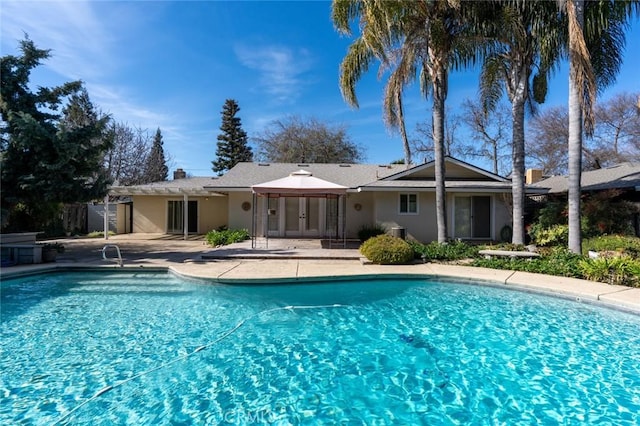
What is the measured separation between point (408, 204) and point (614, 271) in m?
8.48

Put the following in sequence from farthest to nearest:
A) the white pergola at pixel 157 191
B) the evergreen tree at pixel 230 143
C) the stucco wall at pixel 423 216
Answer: the evergreen tree at pixel 230 143 < the white pergola at pixel 157 191 < the stucco wall at pixel 423 216

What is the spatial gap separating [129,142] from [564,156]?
4124 centimetres

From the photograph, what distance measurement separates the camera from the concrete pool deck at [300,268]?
8.05 meters

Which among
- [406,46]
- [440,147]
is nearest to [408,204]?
[440,147]

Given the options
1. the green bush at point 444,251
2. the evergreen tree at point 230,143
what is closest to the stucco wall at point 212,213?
the green bush at point 444,251

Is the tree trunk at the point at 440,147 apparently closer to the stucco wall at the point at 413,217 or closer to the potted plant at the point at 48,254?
the stucco wall at the point at 413,217

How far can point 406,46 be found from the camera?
12281 millimetres

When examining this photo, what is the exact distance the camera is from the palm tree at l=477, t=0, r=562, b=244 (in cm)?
A: 1188

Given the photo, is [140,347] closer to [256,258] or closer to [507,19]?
[256,258]

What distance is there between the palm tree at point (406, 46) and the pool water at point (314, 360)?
7.10m

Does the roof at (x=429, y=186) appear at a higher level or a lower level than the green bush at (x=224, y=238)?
higher

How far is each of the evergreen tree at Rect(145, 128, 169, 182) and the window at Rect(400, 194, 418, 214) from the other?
28417 millimetres

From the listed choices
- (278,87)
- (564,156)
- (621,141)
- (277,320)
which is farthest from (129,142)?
(621,141)

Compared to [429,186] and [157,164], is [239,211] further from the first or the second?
[157,164]
